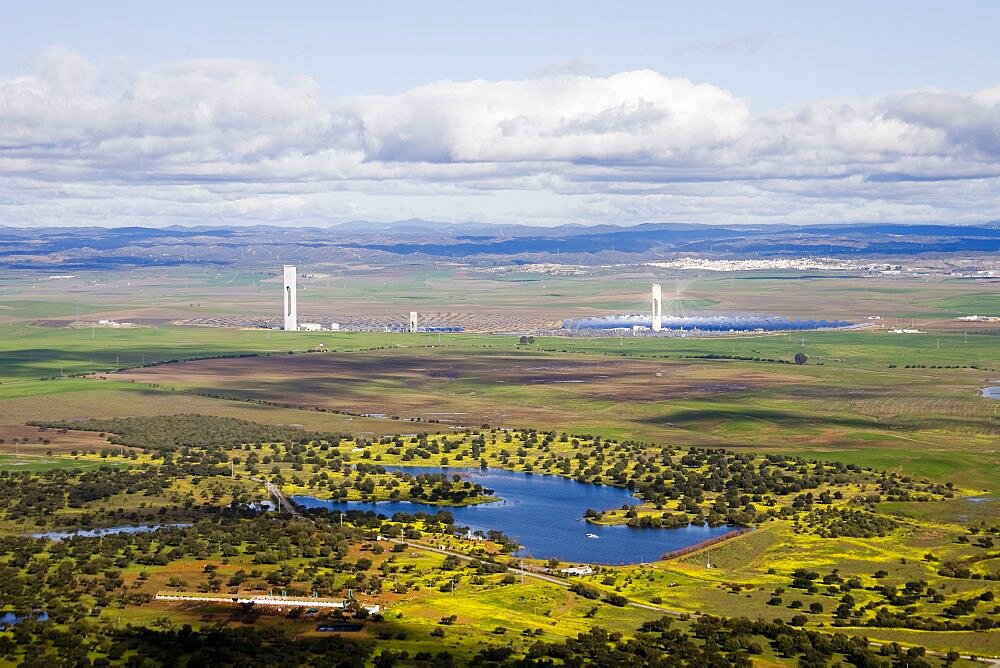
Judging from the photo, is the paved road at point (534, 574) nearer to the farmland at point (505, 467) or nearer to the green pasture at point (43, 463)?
the farmland at point (505, 467)

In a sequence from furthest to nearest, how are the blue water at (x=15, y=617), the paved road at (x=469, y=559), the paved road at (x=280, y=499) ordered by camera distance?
the paved road at (x=280, y=499), the paved road at (x=469, y=559), the blue water at (x=15, y=617)

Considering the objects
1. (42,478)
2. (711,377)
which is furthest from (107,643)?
(711,377)

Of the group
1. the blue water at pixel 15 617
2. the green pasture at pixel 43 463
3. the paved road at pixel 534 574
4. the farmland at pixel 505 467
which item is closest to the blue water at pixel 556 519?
the farmland at pixel 505 467

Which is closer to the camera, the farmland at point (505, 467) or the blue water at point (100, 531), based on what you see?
the farmland at point (505, 467)

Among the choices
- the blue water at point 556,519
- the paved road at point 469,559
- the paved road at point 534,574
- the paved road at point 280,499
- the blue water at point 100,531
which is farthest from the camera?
the paved road at point 280,499

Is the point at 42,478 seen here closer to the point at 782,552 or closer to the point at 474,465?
the point at 474,465
